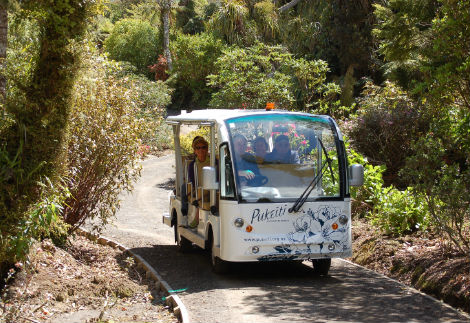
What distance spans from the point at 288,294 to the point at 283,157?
2.30m

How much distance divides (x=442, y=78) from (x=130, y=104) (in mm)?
6084

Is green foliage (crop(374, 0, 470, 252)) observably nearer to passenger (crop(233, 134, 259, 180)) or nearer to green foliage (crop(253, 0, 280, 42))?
passenger (crop(233, 134, 259, 180))

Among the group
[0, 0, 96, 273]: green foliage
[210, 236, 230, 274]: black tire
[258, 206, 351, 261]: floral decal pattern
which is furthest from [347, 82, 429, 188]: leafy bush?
[0, 0, 96, 273]: green foliage

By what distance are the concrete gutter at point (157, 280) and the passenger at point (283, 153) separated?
260 cm

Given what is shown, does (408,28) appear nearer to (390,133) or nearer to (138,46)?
(390,133)

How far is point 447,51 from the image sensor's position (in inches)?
414

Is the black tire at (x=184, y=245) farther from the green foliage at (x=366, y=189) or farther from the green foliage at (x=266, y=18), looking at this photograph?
the green foliage at (x=266, y=18)

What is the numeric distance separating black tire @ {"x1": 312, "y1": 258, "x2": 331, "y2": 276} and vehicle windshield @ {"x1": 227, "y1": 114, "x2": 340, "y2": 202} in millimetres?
1100

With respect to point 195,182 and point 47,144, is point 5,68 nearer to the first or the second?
point 47,144

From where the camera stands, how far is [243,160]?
1058 cm

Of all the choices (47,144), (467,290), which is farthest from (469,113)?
(47,144)

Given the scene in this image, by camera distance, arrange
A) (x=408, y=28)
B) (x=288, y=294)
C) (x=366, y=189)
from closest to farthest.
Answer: (x=288, y=294), (x=408, y=28), (x=366, y=189)

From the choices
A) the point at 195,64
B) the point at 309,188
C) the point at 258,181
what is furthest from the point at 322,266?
the point at 195,64

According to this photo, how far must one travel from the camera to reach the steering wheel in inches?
412
